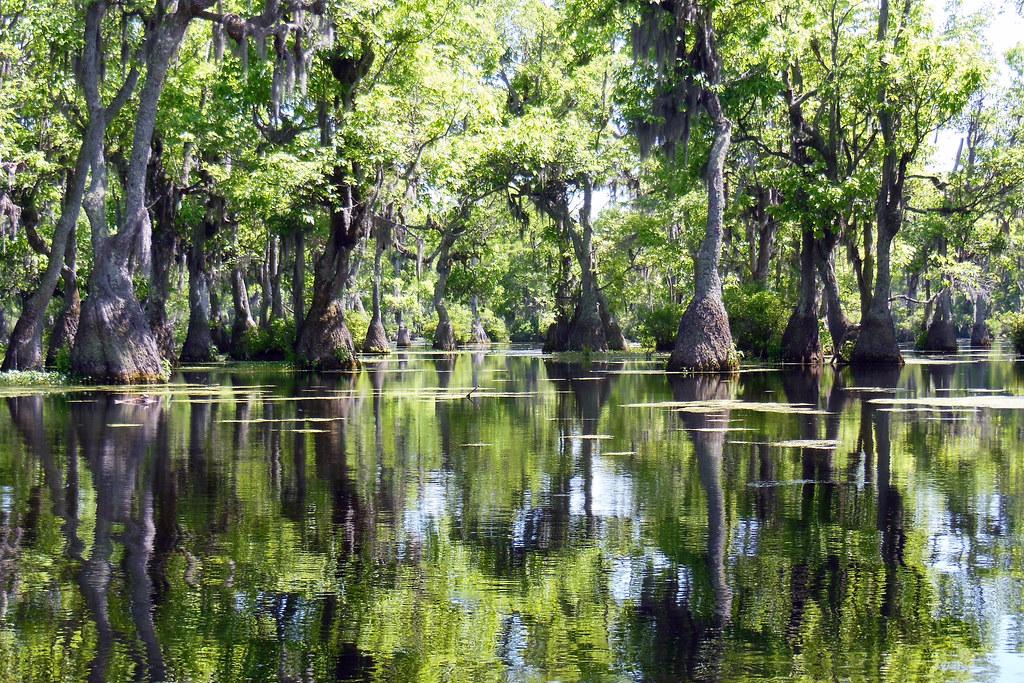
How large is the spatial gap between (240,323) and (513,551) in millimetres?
48522

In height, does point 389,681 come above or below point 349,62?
below

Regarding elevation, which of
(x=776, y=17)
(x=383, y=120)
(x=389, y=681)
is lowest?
(x=389, y=681)

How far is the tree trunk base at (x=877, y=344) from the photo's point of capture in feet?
132

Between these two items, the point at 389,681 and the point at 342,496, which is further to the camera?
the point at 342,496

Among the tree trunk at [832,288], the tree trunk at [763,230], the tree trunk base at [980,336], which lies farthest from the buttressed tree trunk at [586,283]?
the tree trunk base at [980,336]

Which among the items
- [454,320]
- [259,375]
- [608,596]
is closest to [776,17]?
[259,375]

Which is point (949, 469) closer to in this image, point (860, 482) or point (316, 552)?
point (860, 482)

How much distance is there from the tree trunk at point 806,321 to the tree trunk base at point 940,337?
2495 centimetres

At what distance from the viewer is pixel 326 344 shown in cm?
A: 3841

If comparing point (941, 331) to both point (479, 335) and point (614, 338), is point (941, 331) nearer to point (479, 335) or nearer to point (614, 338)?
point (614, 338)

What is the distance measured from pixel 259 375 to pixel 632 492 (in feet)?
86.1

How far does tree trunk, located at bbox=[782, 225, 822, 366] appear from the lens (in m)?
42.1

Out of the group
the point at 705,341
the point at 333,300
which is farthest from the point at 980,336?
the point at 333,300

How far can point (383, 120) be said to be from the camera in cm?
3659
